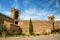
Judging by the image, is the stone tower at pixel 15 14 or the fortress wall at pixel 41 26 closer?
the fortress wall at pixel 41 26

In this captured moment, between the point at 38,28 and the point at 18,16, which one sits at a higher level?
the point at 18,16

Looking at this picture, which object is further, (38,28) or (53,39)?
(38,28)

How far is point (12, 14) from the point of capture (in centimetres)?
2667

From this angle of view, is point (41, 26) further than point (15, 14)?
No

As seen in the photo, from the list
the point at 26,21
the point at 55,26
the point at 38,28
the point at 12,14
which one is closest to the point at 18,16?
the point at 12,14

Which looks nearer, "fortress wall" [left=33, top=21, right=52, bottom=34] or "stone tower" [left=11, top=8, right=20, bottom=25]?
"fortress wall" [left=33, top=21, right=52, bottom=34]

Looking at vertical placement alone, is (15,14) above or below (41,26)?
above

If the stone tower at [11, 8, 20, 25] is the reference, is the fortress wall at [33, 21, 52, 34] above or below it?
below

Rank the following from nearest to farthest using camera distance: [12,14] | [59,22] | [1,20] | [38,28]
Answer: [1,20] < [38,28] < [59,22] < [12,14]

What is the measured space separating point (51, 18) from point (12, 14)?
9.26m

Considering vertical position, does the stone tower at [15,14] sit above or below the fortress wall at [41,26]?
above

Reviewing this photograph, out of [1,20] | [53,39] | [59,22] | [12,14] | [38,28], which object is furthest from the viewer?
[12,14]

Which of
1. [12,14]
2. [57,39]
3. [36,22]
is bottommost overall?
[57,39]

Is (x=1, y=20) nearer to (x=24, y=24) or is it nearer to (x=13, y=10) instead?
(x=24, y=24)
